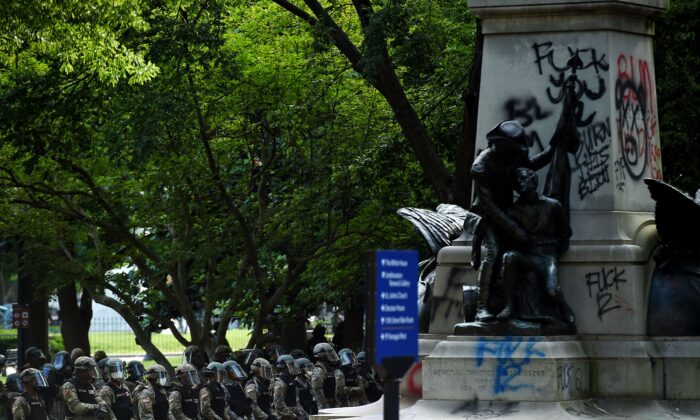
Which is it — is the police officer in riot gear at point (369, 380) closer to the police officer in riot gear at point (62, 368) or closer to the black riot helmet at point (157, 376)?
the black riot helmet at point (157, 376)

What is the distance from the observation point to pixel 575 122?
1234 centimetres

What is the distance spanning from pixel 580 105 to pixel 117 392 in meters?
12.1

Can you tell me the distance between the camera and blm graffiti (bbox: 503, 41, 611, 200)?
40.4ft

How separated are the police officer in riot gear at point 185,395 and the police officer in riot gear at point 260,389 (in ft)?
2.88

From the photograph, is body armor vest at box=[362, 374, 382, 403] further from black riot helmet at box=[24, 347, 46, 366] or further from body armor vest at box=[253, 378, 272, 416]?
black riot helmet at box=[24, 347, 46, 366]

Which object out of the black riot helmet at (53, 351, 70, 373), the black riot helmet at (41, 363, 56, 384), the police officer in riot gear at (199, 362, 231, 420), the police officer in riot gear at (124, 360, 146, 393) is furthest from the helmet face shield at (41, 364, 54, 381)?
the police officer in riot gear at (199, 362, 231, 420)

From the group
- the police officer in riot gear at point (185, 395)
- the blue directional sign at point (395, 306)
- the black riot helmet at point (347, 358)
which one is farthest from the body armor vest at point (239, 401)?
the blue directional sign at point (395, 306)

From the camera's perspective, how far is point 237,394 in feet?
74.3

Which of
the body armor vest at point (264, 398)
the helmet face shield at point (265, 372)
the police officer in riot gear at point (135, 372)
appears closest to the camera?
the body armor vest at point (264, 398)

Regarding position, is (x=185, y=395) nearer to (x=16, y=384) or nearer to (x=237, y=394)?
(x=237, y=394)

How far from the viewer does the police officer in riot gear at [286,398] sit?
22172 mm

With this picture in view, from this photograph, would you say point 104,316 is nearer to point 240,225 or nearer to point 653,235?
point 240,225

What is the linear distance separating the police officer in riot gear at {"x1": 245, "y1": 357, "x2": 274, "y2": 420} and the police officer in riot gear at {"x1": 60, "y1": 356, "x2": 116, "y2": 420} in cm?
213

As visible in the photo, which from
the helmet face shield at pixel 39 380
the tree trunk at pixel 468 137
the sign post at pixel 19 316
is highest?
the tree trunk at pixel 468 137
